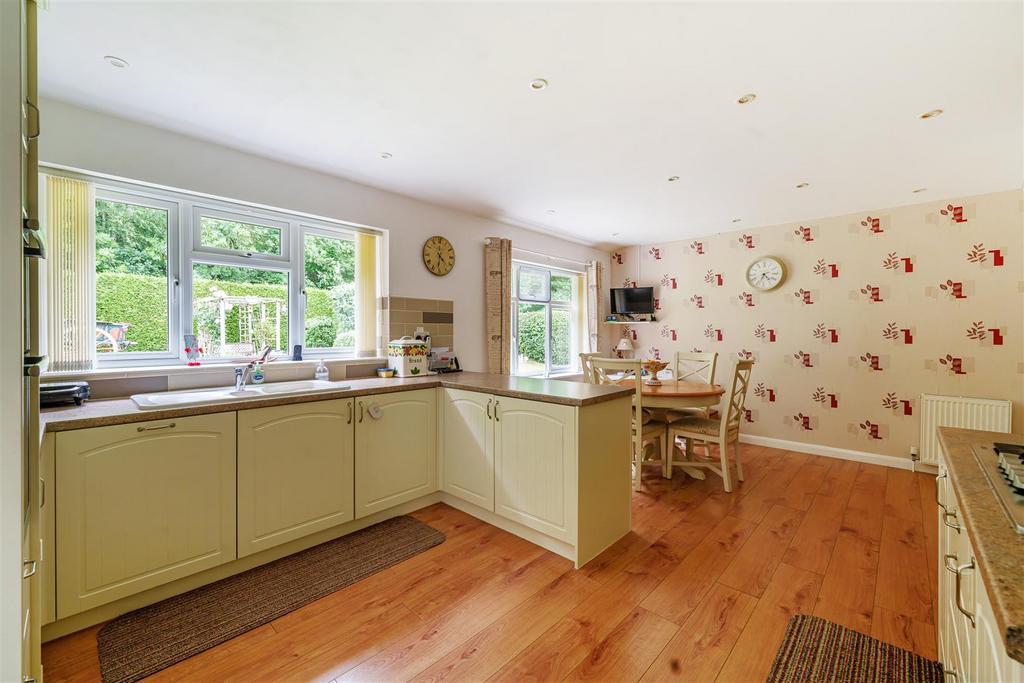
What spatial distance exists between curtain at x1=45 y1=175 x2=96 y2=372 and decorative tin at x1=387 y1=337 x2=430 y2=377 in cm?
159

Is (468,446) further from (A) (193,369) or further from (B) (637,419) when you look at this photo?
(A) (193,369)

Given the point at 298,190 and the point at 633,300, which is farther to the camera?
the point at 633,300

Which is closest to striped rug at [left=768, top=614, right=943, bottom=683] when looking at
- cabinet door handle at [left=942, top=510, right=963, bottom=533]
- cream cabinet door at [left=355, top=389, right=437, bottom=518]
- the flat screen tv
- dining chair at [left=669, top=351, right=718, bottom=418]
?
cabinet door handle at [left=942, top=510, right=963, bottom=533]

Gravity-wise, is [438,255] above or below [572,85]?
below

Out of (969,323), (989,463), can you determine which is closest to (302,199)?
(989,463)

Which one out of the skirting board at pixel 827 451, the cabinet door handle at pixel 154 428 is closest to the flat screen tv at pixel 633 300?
the skirting board at pixel 827 451

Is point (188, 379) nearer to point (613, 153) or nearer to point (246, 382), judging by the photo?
point (246, 382)

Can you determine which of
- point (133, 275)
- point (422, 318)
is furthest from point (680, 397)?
point (133, 275)

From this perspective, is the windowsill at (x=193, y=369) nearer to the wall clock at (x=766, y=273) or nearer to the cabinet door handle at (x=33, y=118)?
the cabinet door handle at (x=33, y=118)

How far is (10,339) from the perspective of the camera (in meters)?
0.80

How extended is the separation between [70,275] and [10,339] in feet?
6.03

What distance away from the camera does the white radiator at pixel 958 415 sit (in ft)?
10.7

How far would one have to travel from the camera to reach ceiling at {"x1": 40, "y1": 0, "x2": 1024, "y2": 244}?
1.50 meters

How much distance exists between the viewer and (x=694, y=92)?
1946mm
